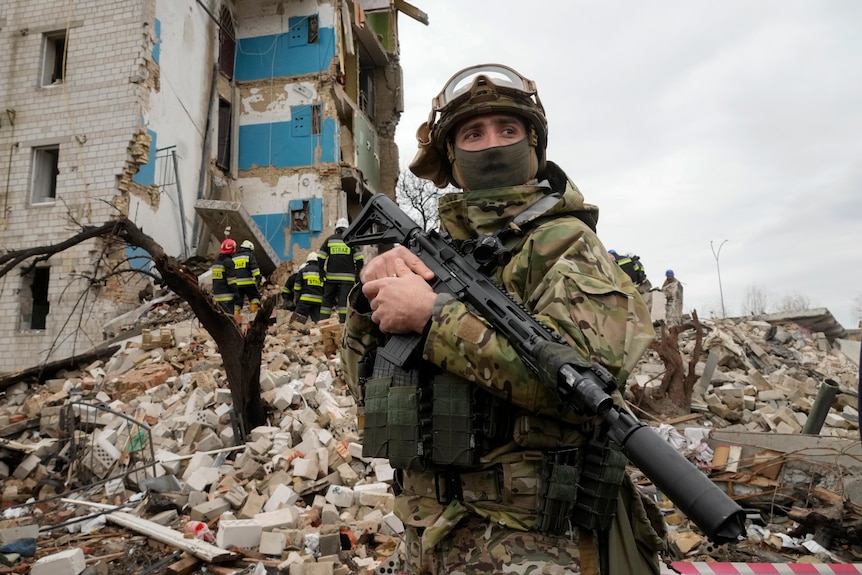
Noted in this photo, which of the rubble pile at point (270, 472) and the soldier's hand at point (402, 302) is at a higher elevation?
the soldier's hand at point (402, 302)

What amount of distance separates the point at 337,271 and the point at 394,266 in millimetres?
7852

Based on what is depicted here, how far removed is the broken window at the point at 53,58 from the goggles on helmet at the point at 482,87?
Result: 15.3 meters

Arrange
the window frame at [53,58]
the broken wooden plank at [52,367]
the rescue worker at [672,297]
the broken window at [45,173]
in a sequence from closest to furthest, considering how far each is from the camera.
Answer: the broken wooden plank at [52,367] → the rescue worker at [672,297] → the broken window at [45,173] → the window frame at [53,58]

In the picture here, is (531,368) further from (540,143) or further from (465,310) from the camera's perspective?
(540,143)

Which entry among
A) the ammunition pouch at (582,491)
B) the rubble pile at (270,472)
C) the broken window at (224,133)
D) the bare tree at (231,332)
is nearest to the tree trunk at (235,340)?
the bare tree at (231,332)

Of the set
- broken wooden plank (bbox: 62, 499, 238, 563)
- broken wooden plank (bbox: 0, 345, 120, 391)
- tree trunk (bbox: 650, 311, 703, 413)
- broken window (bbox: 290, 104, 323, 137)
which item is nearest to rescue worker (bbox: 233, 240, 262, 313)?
broken wooden plank (bbox: 0, 345, 120, 391)

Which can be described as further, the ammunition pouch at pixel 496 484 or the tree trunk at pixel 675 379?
the tree trunk at pixel 675 379

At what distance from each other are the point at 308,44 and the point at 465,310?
17.7 metres

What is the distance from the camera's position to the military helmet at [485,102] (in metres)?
2.00

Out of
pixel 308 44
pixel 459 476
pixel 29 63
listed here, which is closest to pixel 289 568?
pixel 459 476

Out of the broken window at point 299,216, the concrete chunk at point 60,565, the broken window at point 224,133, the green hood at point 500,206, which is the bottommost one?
the concrete chunk at point 60,565

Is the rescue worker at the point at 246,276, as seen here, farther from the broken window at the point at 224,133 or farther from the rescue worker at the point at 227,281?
the broken window at the point at 224,133

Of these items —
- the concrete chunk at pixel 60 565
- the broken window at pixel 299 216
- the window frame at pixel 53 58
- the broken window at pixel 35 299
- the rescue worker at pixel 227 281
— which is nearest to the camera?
the concrete chunk at pixel 60 565

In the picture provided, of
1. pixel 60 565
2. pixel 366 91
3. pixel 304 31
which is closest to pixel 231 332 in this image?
pixel 60 565
